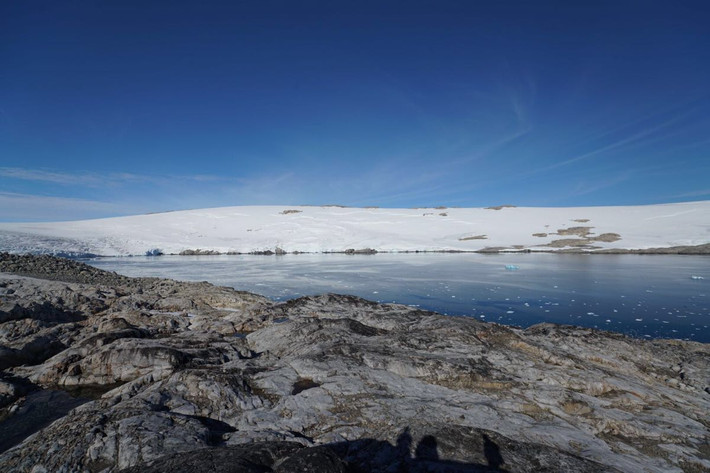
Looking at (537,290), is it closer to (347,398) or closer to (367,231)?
(347,398)

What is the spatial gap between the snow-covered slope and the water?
2079cm

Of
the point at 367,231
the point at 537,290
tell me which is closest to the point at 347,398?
the point at 537,290

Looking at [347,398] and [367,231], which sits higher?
[367,231]

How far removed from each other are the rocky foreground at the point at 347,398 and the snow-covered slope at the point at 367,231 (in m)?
39.7

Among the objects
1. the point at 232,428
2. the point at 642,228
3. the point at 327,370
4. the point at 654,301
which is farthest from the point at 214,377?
the point at 642,228

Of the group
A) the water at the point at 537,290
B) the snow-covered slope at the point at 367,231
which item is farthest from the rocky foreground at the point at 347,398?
the snow-covered slope at the point at 367,231

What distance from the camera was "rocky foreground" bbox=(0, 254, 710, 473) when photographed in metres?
3.92

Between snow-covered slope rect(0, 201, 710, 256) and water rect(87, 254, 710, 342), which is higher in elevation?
snow-covered slope rect(0, 201, 710, 256)

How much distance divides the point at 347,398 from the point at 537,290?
663 inches

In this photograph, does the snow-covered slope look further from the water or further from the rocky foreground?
the rocky foreground

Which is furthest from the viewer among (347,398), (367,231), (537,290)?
(367,231)

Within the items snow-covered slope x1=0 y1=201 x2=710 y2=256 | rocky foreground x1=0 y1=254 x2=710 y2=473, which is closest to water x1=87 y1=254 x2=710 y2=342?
rocky foreground x1=0 y1=254 x2=710 y2=473

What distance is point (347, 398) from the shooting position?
5613 millimetres

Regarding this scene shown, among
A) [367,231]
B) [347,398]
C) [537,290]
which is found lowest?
[347,398]
